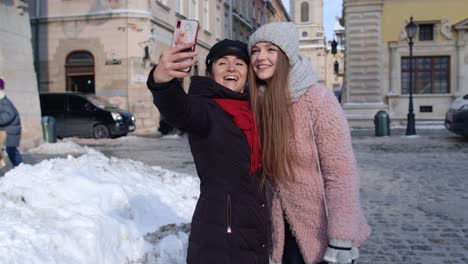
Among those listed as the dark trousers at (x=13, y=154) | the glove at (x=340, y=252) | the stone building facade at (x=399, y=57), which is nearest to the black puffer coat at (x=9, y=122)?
the dark trousers at (x=13, y=154)

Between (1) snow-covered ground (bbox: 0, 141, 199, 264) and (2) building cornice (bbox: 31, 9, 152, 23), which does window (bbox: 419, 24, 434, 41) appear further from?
(1) snow-covered ground (bbox: 0, 141, 199, 264)

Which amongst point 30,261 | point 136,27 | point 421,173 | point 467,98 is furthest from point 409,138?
point 30,261

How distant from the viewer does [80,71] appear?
22.2 metres

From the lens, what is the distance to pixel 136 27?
21.2m

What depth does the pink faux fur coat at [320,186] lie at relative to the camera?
2.13m

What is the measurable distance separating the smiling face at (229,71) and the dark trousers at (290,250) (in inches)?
29.3

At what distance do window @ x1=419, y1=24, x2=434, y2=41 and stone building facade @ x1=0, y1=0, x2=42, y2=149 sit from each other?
20909 millimetres

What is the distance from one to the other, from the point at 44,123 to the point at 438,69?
20538 millimetres

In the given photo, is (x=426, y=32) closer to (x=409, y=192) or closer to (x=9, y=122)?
(x=409, y=192)

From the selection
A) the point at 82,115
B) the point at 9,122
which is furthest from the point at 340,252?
the point at 82,115

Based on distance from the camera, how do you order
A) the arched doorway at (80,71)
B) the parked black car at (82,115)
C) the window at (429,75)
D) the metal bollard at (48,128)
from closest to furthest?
the metal bollard at (48,128) → the parked black car at (82,115) → the arched doorway at (80,71) → the window at (429,75)

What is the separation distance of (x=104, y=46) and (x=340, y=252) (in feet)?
69.0

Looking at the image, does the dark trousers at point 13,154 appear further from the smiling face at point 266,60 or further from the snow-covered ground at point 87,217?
the smiling face at point 266,60

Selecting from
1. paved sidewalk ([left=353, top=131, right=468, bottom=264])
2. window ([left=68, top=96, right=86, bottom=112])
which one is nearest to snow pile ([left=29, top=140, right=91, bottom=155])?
window ([left=68, top=96, right=86, bottom=112])
